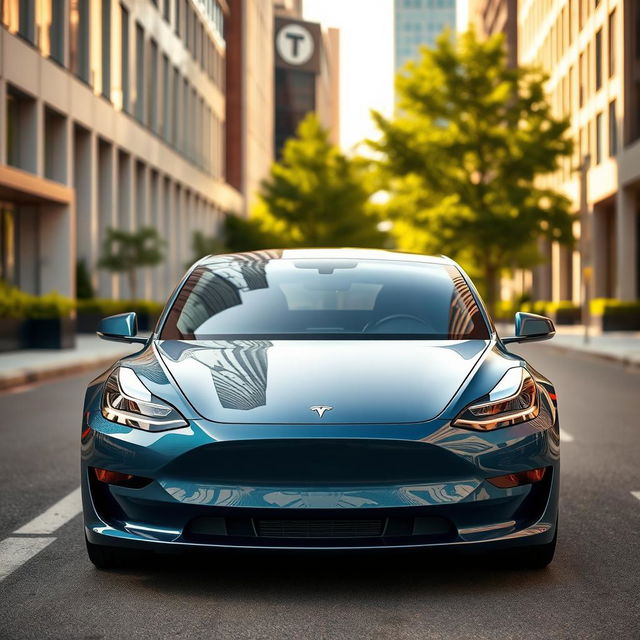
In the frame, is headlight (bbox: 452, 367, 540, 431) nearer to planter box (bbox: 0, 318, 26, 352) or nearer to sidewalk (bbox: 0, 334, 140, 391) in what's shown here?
sidewalk (bbox: 0, 334, 140, 391)

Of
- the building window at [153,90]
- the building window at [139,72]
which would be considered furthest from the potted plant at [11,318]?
the building window at [153,90]

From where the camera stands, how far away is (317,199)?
58.9 m

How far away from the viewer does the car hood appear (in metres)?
4.10

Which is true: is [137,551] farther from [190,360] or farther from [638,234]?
[638,234]

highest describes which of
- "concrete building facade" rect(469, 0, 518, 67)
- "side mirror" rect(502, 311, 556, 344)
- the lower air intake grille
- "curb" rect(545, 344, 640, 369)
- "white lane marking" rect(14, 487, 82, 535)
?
"concrete building facade" rect(469, 0, 518, 67)

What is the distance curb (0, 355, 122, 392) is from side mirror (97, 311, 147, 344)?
967cm

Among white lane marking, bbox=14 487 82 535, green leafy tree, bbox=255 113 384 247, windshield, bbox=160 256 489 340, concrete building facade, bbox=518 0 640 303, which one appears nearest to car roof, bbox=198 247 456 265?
windshield, bbox=160 256 489 340

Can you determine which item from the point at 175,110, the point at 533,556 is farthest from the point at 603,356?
the point at 175,110

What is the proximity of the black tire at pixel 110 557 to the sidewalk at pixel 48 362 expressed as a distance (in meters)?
10.8

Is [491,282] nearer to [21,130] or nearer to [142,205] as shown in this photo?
[142,205]

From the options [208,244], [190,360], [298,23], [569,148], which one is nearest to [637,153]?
[569,148]

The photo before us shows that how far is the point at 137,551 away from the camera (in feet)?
14.2

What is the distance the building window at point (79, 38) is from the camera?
1277 inches

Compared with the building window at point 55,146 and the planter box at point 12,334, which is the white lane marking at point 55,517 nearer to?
the planter box at point 12,334
